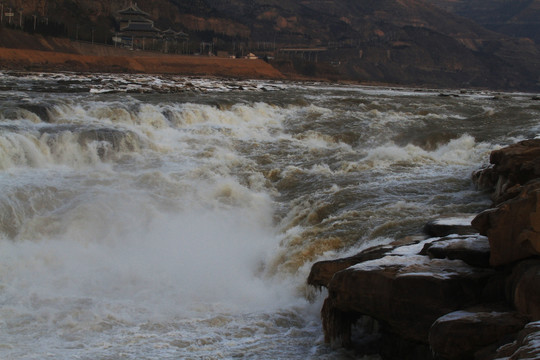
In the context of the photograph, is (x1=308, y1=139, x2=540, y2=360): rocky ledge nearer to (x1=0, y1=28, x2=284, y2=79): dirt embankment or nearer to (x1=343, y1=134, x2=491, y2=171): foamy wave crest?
(x1=343, y1=134, x2=491, y2=171): foamy wave crest

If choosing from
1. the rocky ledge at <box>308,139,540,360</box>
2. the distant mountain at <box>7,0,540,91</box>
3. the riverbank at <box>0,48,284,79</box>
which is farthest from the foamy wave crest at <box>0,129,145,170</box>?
the distant mountain at <box>7,0,540,91</box>

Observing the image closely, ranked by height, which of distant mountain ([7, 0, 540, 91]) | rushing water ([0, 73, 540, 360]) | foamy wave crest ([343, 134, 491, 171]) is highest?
distant mountain ([7, 0, 540, 91])

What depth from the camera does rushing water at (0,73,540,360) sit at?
28.6 feet

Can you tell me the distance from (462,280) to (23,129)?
13.4m

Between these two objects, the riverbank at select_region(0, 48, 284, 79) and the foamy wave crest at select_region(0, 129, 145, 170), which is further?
the riverbank at select_region(0, 48, 284, 79)

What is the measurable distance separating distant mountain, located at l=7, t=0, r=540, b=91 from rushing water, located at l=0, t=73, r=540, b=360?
83.4m

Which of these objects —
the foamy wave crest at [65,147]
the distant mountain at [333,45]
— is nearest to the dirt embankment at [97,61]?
the distant mountain at [333,45]

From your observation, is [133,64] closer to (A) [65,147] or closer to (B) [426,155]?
(A) [65,147]

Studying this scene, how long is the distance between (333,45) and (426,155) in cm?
14760

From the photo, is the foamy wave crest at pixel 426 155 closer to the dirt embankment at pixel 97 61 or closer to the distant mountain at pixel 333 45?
the dirt embankment at pixel 97 61

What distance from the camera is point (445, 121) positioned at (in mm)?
25391

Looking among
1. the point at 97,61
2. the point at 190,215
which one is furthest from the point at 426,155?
the point at 97,61

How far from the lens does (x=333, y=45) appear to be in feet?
531

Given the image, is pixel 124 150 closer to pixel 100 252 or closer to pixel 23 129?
pixel 23 129
